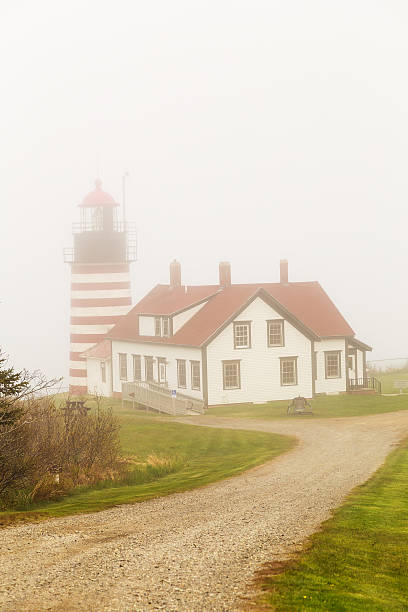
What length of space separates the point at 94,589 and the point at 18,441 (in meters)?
9.11

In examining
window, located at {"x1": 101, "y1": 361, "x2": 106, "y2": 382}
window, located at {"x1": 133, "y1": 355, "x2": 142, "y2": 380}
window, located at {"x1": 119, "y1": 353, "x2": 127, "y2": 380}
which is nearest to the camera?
window, located at {"x1": 133, "y1": 355, "x2": 142, "y2": 380}

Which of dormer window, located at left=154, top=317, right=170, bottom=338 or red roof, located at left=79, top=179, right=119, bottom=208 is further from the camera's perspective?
red roof, located at left=79, top=179, right=119, bottom=208

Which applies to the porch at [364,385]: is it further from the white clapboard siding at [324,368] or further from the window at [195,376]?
the window at [195,376]

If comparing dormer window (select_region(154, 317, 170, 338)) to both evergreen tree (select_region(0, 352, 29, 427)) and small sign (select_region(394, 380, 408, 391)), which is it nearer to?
small sign (select_region(394, 380, 408, 391))

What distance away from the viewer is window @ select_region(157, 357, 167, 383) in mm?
46719

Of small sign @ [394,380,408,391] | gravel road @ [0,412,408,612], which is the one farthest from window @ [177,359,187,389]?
gravel road @ [0,412,408,612]

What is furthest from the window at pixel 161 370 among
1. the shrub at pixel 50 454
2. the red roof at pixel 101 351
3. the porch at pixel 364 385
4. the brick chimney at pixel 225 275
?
the shrub at pixel 50 454

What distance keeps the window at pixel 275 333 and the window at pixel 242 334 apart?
1.31 meters

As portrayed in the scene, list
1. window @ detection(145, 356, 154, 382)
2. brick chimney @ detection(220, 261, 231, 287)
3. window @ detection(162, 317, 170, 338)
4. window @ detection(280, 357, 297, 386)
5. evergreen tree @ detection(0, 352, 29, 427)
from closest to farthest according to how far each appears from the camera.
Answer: evergreen tree @ detection(0, 352, 29, 427) < window @ detection(280, 357, 297, 386) < window @ detection(162, 317, 170, 338) < brick chimney @ detection(220, 261, 231, 287) < window @ detection(145, 356, 154, 382)

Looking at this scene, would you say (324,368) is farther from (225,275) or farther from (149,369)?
(149,369)

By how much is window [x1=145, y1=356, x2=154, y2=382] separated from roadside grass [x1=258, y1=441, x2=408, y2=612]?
31540 millimetres

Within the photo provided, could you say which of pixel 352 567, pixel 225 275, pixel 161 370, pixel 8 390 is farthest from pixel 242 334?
pixel 352 567

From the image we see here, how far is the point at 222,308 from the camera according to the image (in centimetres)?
4522

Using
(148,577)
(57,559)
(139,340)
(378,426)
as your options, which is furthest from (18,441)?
(139,340)
